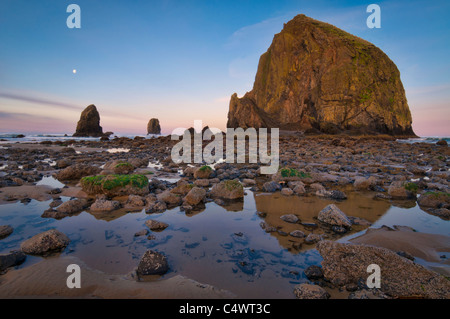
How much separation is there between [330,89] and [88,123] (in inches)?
3050

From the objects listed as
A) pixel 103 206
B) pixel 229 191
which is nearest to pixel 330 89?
Answer: pixel 229 191

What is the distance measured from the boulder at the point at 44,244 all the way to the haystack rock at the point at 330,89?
5446cm

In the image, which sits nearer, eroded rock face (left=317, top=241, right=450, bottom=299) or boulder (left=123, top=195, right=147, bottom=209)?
eroded rock face (left=317, top=241, right=450, bottom=299)

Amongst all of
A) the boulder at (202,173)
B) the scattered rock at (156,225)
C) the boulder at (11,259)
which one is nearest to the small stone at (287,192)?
the boulder at (202,173)

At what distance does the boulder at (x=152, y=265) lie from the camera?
2.55 m

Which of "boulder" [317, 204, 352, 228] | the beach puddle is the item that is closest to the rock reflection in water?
the beach puddle

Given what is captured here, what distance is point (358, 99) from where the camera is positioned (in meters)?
56.8

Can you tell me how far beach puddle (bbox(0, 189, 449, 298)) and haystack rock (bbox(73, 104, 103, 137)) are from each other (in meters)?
81.1

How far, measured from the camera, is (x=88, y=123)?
243ft

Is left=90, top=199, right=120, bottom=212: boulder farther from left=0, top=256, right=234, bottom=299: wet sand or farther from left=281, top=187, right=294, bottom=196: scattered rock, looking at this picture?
left=281, top=187, right=294, bottom=196: scattered rock

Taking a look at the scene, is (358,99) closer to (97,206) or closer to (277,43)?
(277,43)

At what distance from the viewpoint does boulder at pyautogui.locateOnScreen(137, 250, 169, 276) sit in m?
2.55
